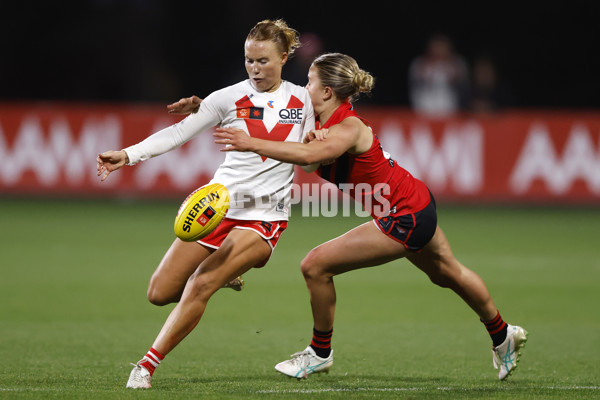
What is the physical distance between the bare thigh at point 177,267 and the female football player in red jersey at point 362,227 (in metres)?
0.69

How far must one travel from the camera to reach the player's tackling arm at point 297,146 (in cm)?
515

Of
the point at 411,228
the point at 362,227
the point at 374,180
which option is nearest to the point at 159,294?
the point at 362,227

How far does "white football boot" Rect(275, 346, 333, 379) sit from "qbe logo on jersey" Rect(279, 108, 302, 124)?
1548mm

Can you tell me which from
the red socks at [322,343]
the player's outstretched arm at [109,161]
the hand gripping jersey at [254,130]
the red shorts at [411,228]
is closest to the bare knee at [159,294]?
the hand gripping jersey at [254,130]

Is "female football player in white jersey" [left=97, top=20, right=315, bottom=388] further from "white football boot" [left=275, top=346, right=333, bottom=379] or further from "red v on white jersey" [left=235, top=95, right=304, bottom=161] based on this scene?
"white football boot" [left=275, top=346, right=333, bottom=379]

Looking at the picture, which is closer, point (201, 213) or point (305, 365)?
point (201, 213)

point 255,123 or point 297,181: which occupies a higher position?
point 255,123

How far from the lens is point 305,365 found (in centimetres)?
605

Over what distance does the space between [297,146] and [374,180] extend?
0.79 meters

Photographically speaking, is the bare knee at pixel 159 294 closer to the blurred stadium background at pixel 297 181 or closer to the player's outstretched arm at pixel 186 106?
the blurred stadium background at pixel 297 181

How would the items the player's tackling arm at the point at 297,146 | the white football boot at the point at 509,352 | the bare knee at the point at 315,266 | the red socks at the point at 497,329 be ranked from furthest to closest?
the red socks at the point at 497,329
the white football boot at the point at 509,352
the bare knee at the point at 315,266
the player's tackling arm at the point at 297,146

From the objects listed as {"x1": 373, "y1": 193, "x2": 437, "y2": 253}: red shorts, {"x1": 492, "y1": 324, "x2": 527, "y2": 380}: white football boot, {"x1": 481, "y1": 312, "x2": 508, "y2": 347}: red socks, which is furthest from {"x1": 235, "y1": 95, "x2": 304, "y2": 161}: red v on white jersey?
{"x1": 492, "y1": 324, "x2": 527, "y2": 380}: white football boot

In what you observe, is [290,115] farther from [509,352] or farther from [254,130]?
[509,352]

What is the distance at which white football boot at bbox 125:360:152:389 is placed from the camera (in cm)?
539
